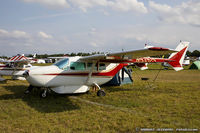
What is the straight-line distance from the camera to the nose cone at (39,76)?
296 inches

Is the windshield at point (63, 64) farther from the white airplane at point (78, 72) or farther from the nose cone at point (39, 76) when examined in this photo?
the nose cone at point (39, 76)

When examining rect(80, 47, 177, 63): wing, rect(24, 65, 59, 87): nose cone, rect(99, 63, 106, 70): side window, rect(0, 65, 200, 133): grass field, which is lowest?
Result: rect(0, 65, 200, 133): grass field

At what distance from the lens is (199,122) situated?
5.03m

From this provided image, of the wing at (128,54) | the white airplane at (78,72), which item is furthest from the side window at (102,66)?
the wing at (128,54)

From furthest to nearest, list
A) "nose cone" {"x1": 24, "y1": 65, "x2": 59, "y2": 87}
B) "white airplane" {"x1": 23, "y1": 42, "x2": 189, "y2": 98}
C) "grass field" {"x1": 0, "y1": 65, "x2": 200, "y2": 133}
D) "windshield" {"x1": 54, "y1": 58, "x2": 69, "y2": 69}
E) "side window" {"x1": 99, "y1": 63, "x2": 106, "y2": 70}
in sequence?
"side window" {"x1": 99, "y1": 63, "x2": 106, "y2": 70}
"windshield" {"x1": 54, "y1": 58, "x2": 69, "y2": 69}
"white airplane" {"x1": 23, "y1": 42, "x2": 189, "y2": 98}
"nose cone" {"x1": 24, "y1": 65, "x2": 59, "y2": 87}
"grass field" {"x1": 0, "y1": 65, "x2": 200, "y2": 133}

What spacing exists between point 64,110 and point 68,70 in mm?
2439

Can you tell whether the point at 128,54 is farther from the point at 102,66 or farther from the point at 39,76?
the point at 39,76

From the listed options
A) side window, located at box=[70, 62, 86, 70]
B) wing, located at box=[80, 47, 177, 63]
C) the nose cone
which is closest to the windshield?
side window, located at box=[70, 62, 86, 70]

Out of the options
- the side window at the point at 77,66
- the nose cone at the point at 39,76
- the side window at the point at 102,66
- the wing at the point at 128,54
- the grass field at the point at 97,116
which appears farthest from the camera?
the side window at the point at 102,66

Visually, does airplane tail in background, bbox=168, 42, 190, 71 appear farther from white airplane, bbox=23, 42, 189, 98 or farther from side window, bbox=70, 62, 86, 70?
side window, bbox=70, 62, 86, 70

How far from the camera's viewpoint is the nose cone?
24.6 feet

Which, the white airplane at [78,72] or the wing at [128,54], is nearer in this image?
the wing at [128,54]

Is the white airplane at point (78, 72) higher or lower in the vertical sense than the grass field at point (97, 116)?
higher

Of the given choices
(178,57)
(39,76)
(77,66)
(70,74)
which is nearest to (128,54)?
(77,66)
